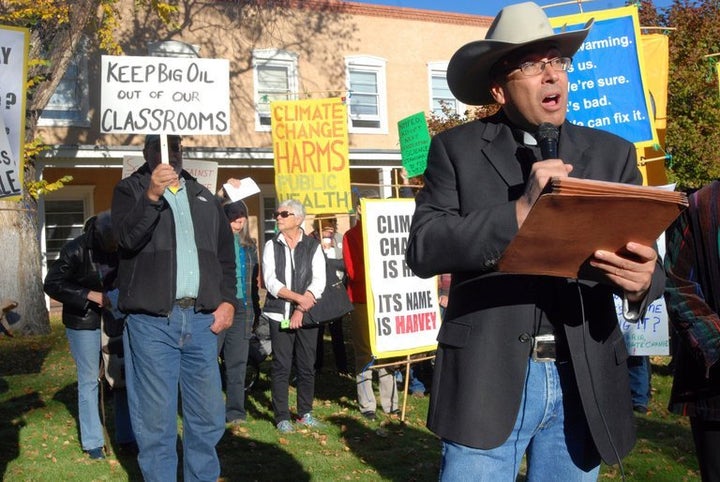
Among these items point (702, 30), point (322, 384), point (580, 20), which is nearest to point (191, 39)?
point (702, 30)

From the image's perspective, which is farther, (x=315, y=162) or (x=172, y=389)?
(x=315, y=162)

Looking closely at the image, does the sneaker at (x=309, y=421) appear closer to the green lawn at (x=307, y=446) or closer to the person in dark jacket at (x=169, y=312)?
the green lawn at (x=307, y=446)

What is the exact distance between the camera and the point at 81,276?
6.88m

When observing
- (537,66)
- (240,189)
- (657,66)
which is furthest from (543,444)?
(657,66)

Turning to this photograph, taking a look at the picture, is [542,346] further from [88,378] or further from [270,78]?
→ [270,78]

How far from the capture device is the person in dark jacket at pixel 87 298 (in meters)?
6.76

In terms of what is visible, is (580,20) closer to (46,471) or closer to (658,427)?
(658,427)

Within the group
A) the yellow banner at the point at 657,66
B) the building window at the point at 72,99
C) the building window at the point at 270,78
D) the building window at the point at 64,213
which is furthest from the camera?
the building window at the point at 270,78

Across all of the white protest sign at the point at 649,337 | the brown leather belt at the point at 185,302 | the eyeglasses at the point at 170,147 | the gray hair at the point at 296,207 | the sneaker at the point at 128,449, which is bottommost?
the sneaker at the point at 128,449

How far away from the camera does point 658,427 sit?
7.84m

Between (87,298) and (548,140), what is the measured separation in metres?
5.01

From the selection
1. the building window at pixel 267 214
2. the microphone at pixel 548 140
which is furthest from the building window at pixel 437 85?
the microphone at pixel 548 140

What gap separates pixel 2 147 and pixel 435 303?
467 centimetres

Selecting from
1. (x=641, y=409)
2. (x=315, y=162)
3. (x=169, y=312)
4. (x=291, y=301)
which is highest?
(x=315, y=162)
